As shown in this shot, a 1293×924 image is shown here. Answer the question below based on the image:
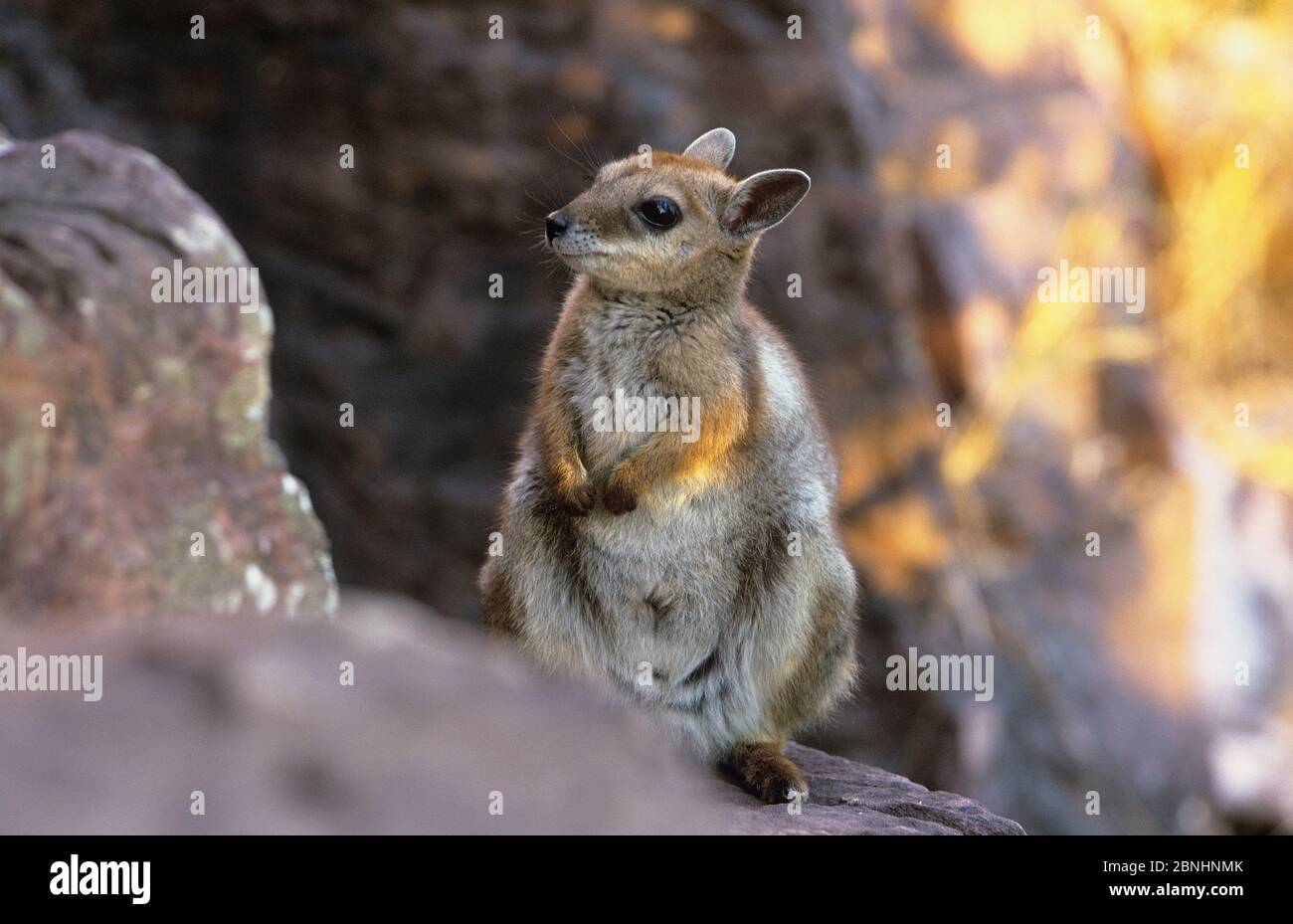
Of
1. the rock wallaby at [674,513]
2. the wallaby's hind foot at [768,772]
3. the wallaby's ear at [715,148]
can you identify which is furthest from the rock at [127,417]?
the wallaby's ear at [715,148]

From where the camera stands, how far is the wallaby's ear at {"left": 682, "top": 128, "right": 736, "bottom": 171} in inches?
258

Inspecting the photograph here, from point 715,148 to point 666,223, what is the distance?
1.01 metres

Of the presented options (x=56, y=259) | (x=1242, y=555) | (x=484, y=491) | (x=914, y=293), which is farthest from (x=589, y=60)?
(x=1242, y=555)

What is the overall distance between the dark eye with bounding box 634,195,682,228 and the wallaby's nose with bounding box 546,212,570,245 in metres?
0.30

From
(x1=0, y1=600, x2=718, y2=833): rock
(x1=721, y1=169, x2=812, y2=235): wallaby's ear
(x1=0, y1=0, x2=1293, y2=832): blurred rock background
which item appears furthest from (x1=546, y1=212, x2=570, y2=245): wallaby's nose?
(x1=0, y1=600, x2=718, y2=833): rock

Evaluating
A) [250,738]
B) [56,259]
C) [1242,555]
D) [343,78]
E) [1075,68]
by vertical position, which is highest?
[1075,68]

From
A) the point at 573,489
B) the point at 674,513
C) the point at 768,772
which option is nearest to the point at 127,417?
the point at 573,489

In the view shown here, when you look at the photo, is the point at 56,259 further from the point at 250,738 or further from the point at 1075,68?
the point at 1075,68

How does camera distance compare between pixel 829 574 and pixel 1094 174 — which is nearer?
pixel 829 574

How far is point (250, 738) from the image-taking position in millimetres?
2260

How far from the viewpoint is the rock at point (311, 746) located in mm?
2221

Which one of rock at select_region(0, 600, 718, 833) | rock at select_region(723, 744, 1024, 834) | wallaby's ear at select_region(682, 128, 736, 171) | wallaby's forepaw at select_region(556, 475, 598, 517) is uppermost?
wallaby's ear at select_region(682, 128, 736, 171)

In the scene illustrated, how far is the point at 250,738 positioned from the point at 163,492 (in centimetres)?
325

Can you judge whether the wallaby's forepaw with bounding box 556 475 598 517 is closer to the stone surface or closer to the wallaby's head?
the wallaby's head
